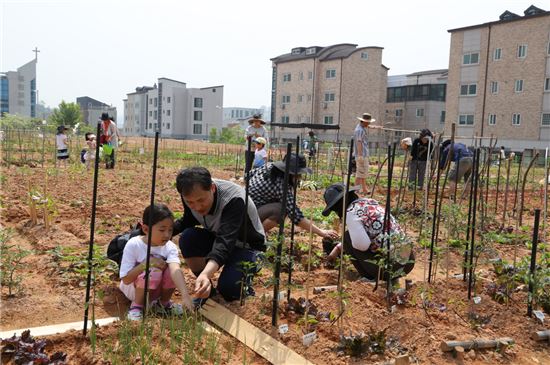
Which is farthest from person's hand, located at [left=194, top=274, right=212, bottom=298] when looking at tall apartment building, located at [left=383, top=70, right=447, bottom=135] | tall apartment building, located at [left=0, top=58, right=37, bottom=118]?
tall apartment building, located at [left=0, top=58, right=37, bottom=118]

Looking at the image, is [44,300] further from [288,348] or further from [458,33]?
[458,33]

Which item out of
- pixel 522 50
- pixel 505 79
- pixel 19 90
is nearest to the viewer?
pixel 522 50

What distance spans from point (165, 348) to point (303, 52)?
41.4 m

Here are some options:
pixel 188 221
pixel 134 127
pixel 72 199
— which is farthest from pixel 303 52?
pixel 188 221

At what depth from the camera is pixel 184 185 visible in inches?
110

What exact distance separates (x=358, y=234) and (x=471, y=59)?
3091 cm

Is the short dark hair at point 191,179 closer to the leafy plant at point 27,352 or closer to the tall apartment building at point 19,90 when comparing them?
the leafy plant at point 27,352

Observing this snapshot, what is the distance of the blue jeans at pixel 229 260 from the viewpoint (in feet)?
10.1

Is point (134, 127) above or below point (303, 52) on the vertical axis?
below

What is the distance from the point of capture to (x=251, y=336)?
2625 millimetres

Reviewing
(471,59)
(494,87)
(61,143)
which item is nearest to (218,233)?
(61,143)

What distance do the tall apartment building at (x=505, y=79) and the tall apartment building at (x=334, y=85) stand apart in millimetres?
7993

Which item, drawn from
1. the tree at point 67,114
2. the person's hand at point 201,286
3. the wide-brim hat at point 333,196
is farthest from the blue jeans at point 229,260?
the tree at point 67,114

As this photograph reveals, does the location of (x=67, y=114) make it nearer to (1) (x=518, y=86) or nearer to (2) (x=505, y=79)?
(2) (x=505, y=79)
